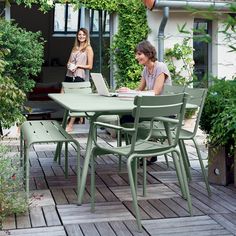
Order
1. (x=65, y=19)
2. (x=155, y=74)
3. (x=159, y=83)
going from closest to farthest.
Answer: (x=159, y=83) < (x=155, y=74) < (x=65, y=19)

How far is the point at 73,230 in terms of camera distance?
334 centimetres

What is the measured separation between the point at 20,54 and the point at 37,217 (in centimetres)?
420

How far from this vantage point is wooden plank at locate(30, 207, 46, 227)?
346cm

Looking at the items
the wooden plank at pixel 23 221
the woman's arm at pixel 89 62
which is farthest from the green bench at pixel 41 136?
the woman's arm at pixel 89 62

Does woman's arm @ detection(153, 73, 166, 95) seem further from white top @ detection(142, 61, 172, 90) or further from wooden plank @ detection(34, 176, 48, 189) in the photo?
wooden plank @ detection(34, 176, 48, 189)

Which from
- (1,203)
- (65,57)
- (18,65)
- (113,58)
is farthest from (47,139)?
(65,57)

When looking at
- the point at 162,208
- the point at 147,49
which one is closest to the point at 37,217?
the point at 162,208

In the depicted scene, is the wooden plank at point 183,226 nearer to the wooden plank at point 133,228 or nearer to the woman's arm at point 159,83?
the wooden plank at point 133,228

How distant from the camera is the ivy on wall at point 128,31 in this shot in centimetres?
819

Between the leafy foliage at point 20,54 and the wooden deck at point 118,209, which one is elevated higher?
the leafy foliage at point 20,54

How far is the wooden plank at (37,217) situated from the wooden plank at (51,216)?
35 millimetres

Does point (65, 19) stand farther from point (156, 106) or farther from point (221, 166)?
point (156, 106)

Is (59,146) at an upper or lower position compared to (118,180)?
upper

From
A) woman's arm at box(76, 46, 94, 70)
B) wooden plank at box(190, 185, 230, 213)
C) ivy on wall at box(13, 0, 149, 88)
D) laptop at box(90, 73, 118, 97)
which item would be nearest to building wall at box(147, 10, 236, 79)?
ivy on wall at box(13, 0, 149, 88)
